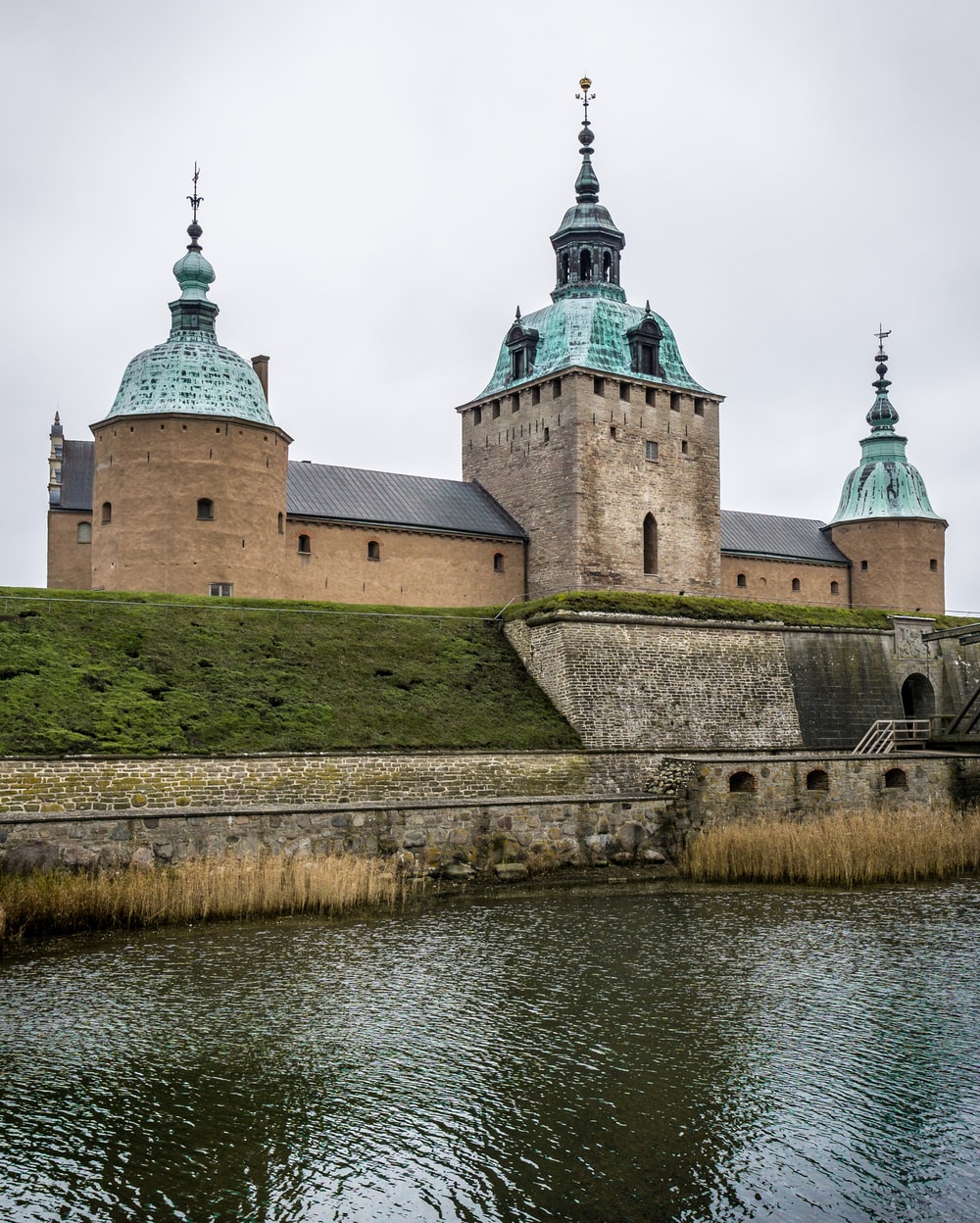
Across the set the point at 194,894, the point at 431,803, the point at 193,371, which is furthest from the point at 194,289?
the point at 194,894

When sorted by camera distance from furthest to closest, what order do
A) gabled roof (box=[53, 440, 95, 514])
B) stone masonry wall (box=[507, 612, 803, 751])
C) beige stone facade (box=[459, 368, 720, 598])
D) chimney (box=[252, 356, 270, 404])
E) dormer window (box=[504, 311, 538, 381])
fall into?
dormer window (box=[504, 311, 538, 381])
beige stone facade (box=[459, 368, 720, 598])
chimney (box=[252, 356, 270, 404])
gabled roof (box=[53, 440, 95, 514])
stone masonry wall (box=[507, 612, 803, 751])

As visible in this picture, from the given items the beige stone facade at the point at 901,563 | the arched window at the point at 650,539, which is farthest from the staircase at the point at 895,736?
the beige stone facade at the point at 901,563

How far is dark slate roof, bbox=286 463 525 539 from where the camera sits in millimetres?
35469

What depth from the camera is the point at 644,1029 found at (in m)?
11.4

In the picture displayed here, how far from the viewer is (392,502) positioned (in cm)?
3725

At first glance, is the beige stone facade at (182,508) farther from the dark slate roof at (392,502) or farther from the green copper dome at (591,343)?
the green copper dome at (591,343)

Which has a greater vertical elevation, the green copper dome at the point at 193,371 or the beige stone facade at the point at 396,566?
the green copper dome at the point at 193,371

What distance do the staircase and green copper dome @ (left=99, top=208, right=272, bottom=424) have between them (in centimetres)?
1691

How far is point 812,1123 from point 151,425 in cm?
2571

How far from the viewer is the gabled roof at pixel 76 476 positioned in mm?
34781

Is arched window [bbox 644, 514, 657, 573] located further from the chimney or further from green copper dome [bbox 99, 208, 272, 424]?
green copper dome [bbox 99, 208, 272, 424]

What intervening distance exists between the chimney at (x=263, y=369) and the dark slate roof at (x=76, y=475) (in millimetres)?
5416

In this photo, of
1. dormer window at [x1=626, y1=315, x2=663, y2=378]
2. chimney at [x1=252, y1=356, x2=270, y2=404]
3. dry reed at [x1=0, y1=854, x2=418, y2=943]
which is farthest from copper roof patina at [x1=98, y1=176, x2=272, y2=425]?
dry reed at [x1=0, y1=854, x2=418, y2=943]

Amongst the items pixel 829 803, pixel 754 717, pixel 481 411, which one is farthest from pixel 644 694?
pixel 481 411
